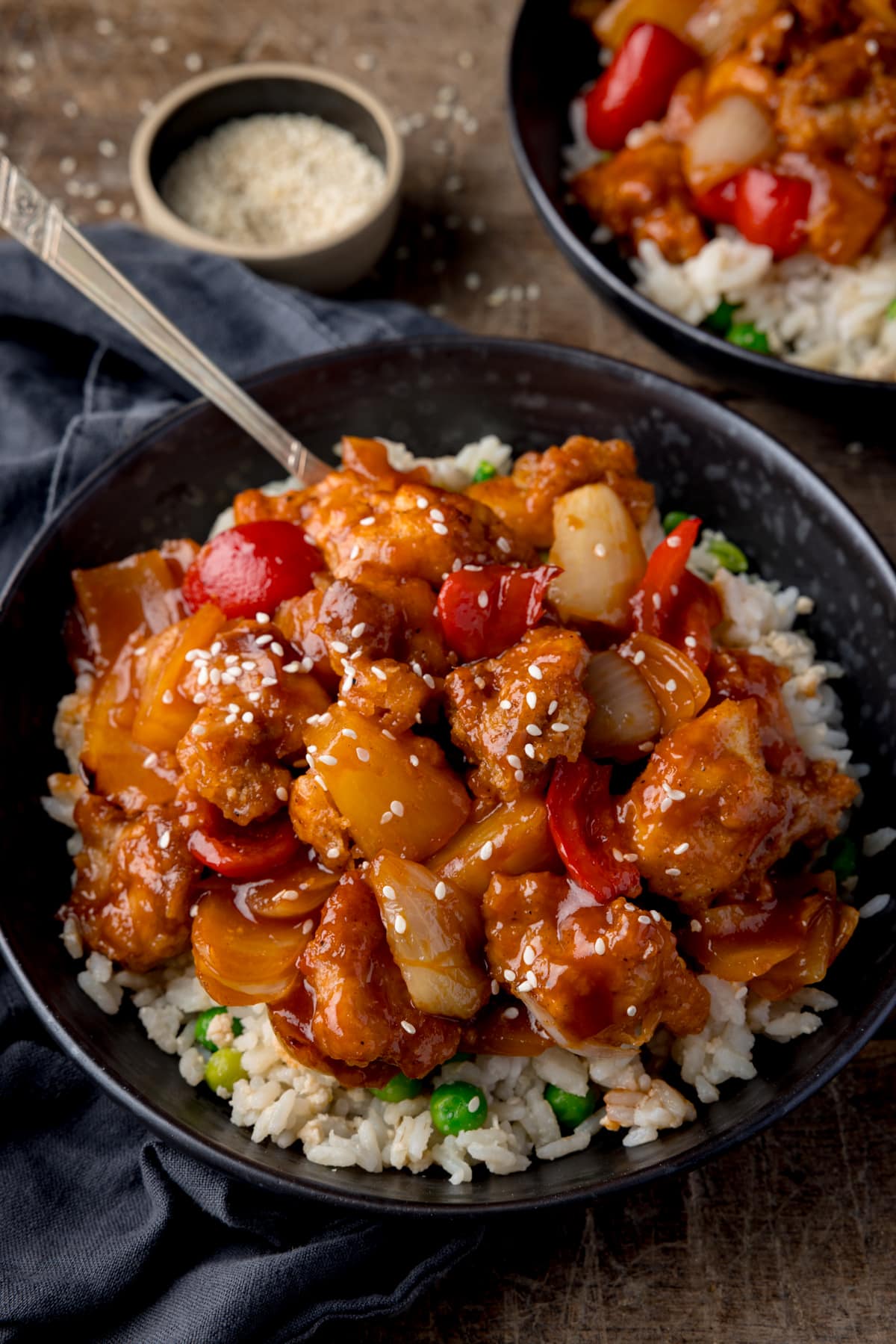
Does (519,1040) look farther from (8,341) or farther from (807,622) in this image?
(8,341)

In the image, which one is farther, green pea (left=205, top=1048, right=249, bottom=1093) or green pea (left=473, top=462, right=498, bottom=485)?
green pea (left=473, top=462, right=498, bottom=485)

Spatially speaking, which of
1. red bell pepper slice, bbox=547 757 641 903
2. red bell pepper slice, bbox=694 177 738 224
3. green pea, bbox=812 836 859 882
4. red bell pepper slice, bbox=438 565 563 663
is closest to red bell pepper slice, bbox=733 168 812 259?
red bell pepper slice, bbox=694 177 738 224

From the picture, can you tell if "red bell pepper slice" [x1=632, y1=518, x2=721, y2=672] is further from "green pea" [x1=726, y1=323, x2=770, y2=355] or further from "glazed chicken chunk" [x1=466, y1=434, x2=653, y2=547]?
"green pea" [x1=726, y1=323, x2=770, y2=355]

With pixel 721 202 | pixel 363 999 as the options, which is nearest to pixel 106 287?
pixel 363 999

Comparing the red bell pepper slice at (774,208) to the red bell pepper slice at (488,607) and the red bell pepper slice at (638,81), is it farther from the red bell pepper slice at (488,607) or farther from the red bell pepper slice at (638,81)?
the red bell pepper slice at (488,607)

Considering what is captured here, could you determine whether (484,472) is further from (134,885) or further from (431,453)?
(134,885)
